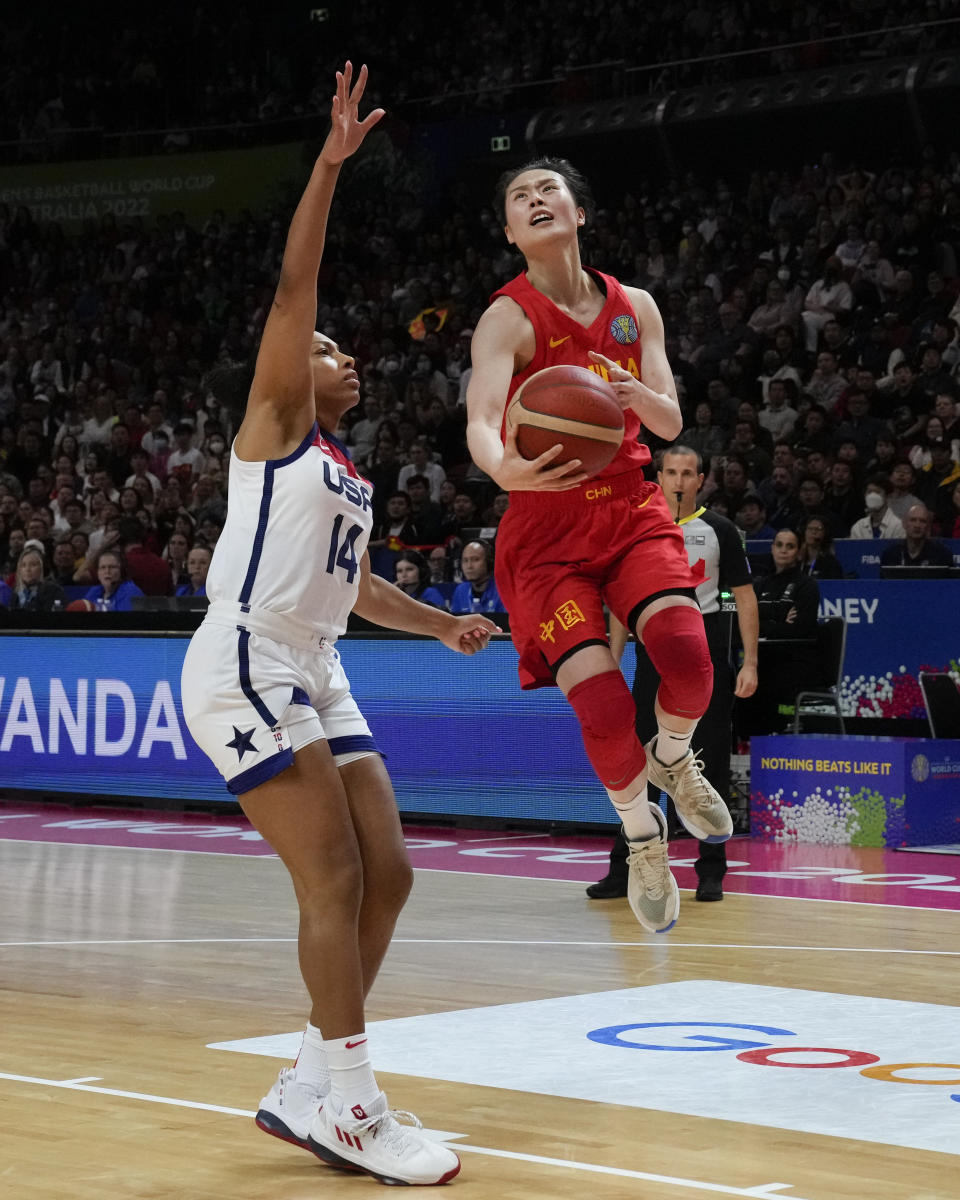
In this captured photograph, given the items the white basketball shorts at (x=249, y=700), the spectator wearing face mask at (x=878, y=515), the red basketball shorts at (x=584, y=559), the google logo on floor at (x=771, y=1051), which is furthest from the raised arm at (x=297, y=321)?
the spectator wearing face mask at (x=878, y=515)

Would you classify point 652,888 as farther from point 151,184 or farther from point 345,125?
point 151,184

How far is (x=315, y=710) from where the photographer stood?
4.23 meters

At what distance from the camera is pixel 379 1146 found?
13.0 ft

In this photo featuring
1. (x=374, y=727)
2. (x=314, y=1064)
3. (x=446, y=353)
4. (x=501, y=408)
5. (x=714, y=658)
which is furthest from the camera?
(x=446, y=353)

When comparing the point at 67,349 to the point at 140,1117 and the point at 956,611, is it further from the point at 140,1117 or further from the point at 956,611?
the point at 140,1117

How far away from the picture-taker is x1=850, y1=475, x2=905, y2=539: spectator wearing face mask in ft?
42.7

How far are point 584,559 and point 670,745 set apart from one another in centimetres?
61

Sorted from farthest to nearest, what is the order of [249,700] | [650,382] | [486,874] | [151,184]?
[151,184] < [486,874] < [650,382] < [249,700]

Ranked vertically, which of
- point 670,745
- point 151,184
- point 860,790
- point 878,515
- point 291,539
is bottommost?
point 860,790

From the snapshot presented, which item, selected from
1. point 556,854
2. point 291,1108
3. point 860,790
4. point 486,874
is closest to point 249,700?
point 291,1108

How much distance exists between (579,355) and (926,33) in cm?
1493

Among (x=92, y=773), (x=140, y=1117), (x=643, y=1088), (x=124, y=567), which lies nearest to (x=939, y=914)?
(x=643, y=1088)

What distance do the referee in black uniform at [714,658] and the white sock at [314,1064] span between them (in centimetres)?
401

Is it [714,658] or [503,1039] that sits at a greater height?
[714,658]
